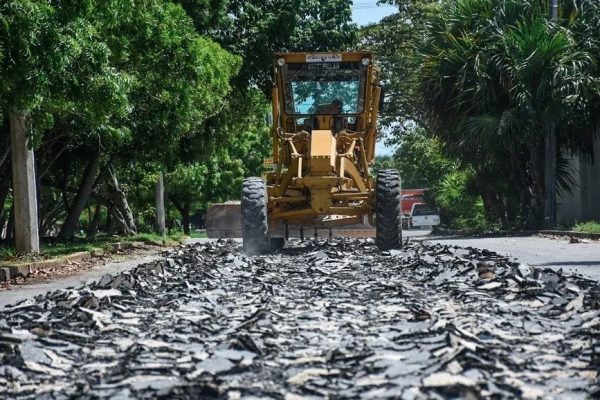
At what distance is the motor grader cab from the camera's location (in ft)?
60.2

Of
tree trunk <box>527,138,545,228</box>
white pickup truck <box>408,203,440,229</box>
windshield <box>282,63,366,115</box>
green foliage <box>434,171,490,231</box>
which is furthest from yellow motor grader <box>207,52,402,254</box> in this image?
white pickup truck <box>408,203,440,229</box>

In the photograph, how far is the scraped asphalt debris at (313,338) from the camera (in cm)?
622

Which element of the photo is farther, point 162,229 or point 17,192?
point 162,229

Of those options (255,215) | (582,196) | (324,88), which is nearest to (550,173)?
(582,196)

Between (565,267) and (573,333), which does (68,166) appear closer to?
(565,267)

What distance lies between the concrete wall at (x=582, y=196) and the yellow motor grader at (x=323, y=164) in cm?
1510

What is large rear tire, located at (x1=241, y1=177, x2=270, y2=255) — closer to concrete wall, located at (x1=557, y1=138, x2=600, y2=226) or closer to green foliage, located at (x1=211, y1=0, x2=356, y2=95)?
green foliage, located at (x1=211, y1=0, x2=356, y2=95)

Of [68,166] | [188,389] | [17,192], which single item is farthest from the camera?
[68,166]

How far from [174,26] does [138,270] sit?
29.6ft

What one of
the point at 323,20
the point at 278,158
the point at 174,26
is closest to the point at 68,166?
the point at 323,20

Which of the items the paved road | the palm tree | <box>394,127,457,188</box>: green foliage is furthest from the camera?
<box>394,127,457,188</box>: green foliage

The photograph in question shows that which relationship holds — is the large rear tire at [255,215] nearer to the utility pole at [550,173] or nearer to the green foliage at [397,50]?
the utility pole at [550,173]

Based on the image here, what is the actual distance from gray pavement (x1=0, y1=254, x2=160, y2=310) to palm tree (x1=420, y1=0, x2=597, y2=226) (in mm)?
14496

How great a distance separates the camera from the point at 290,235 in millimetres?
19109
